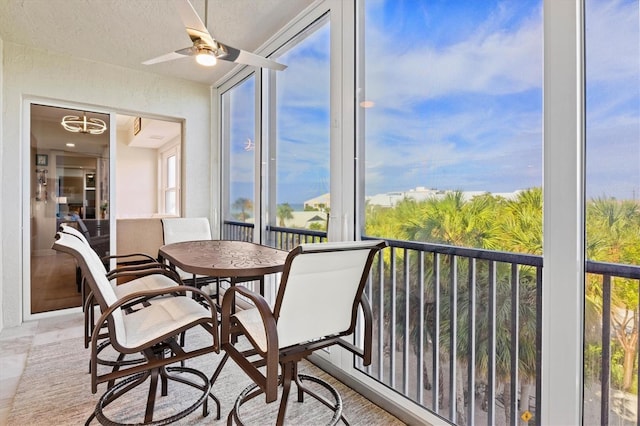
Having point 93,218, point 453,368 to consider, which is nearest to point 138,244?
point 93,218

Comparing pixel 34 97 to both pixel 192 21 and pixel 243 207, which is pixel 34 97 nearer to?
pixel 243 207

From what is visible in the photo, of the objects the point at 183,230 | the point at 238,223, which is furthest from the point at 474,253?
the point at 238,223

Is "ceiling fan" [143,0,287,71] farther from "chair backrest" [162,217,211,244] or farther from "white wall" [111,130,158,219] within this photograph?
"white wall" [111,130,158,219]

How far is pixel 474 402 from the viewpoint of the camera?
1655 mm

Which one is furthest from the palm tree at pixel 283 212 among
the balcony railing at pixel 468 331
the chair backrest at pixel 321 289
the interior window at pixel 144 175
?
the interior window at pixel 144 175

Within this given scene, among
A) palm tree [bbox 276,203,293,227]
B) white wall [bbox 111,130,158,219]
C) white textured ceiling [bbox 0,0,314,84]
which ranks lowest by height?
palm tree [bbox 276,203,293,227]

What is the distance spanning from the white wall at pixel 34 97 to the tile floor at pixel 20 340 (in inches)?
9.6

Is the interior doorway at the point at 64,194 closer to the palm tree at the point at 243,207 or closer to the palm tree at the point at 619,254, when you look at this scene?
the palm tree at the point at 243,207

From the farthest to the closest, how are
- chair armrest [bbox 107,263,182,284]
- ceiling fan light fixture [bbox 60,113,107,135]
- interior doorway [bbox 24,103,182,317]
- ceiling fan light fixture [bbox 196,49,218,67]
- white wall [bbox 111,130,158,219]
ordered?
1. white wall [bbox 111,130,158,219]
2. ceiling fan light fixture [bbox 60,113,107,135]
3. interior doorway [bbox 24,103,182,317]
4. chair armrest [bbox 107,263,182,284]
5. ceiling fan light fixture [bbox 196,49,218,67]

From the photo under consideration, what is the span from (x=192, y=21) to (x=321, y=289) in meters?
1.58

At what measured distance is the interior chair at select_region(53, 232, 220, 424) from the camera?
4.77 feet

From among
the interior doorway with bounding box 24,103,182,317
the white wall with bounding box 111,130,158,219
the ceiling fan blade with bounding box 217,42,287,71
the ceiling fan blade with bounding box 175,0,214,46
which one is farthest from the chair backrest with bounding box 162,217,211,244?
the white wall with bounding box 111,130,158,219

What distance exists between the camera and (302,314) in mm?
1463

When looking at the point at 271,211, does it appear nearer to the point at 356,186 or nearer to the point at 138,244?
the point at 356,186
